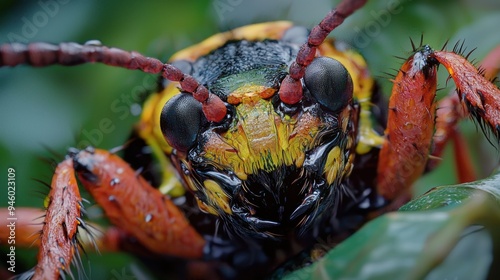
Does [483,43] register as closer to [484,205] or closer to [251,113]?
[251,113]

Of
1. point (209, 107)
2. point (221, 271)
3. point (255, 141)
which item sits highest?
point (209, 107)

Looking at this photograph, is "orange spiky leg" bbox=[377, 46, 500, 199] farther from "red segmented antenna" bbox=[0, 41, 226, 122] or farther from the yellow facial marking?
"red segmented antenna" bbox=[0, 41, 226, 122]

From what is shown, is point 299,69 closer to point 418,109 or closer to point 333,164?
point 333,164

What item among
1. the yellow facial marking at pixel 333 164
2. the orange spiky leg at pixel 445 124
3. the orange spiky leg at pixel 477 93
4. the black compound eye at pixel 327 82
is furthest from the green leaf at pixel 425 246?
the orange spiky leg at pixel 445 124

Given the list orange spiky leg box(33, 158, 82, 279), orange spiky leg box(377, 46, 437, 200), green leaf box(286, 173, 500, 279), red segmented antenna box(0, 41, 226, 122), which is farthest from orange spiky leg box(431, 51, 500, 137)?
orange spiky leg box(33, 158, 82, 279)

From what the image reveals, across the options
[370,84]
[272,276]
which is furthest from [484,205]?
[370,84]

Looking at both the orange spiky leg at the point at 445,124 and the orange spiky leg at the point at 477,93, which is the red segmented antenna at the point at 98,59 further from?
the orange spiky leg at the point at 445,124

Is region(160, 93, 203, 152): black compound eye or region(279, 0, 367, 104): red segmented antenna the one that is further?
region(160, 93, 203, 152): black compound eye
